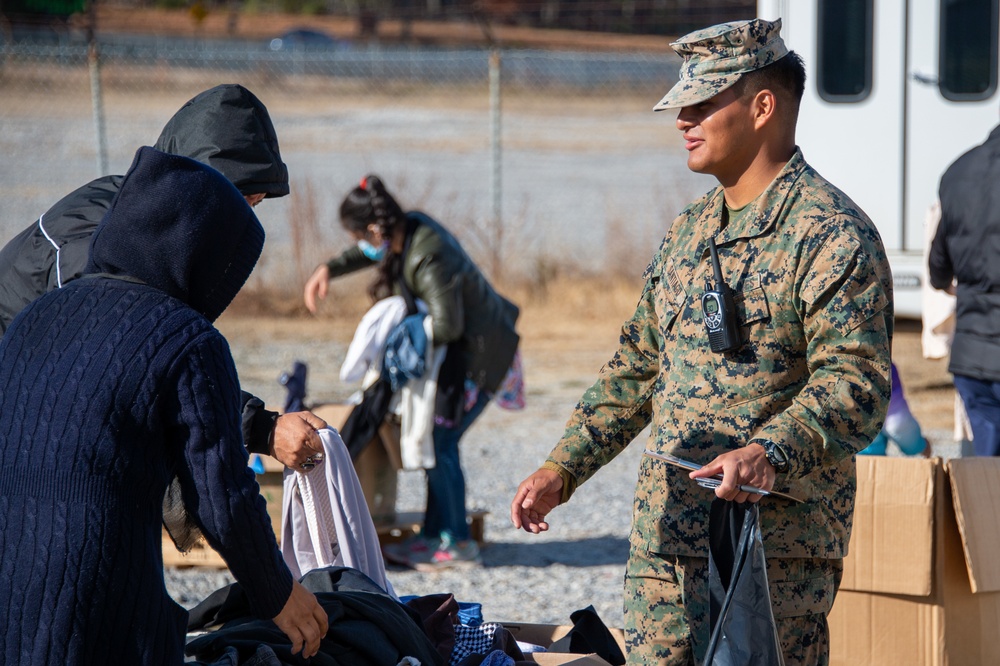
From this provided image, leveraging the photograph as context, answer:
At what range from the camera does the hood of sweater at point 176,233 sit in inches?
86.3

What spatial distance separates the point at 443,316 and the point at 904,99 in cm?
440

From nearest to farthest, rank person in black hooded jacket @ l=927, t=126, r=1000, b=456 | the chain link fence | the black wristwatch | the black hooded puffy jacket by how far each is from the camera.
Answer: the black wristwatch, the black hooded puffy jacket, person in black hooded jacket @ l=927, t=126, r=1000, b=456, the chain link fence

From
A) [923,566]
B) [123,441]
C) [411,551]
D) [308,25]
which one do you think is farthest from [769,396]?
[308,25]

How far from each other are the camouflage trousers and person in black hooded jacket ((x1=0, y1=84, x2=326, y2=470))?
3.26 ft

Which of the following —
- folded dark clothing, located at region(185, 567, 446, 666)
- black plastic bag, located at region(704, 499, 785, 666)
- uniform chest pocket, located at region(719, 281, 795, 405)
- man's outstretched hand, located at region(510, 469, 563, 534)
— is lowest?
folded dark clothing, located at region(185, 567, 446, 666)

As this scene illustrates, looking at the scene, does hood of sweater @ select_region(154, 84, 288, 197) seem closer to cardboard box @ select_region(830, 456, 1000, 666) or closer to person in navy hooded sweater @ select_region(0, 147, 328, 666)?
person in navy hooded sweater @ select_region(0, 147, 328, 666)

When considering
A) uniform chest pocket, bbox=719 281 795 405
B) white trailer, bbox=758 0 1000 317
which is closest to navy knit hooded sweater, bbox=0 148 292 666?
uniform chest pocket, bbox=719 281 795 405

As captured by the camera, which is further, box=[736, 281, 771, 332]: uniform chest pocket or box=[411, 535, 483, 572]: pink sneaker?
box=[411, 535, 483, 572]: pink sneaker

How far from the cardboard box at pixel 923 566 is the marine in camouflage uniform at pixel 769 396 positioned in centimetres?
91

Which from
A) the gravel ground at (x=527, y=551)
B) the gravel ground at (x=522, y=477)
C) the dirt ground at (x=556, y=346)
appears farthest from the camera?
the dirt ground at (x=556, y=346)

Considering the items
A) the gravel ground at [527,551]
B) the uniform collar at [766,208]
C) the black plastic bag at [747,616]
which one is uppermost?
the uniform collar at [766,208]

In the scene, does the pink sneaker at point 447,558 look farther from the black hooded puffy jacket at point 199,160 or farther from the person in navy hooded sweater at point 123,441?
the person in navy hooded sweater at point 123,441

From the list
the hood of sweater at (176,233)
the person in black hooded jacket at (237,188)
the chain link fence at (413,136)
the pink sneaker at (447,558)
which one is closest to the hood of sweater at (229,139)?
the person in black hooded jacket at (237,188)

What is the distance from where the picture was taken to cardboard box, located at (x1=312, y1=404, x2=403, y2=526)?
5695mm
